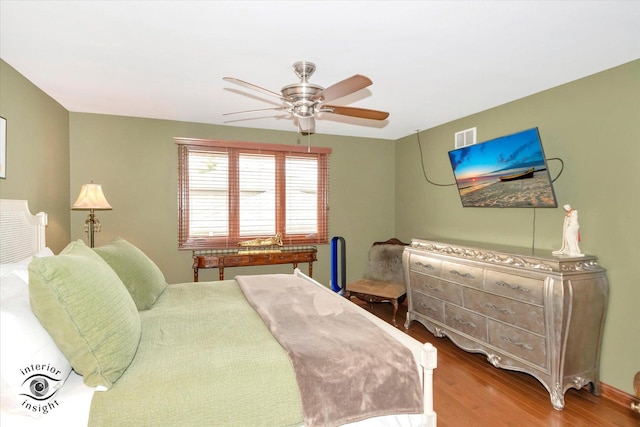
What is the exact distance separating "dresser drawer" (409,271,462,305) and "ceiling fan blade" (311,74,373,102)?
2235 mm

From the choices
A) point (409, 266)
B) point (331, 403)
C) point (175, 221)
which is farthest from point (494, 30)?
point (175, 221)

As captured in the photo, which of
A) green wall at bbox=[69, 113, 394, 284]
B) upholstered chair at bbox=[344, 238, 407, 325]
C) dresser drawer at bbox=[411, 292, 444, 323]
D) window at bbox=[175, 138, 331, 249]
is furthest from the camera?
window at bbox=[175, 138, 331, 249]

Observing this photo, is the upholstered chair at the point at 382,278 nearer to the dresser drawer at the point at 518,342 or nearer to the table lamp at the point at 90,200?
the dresser drawer at the point at 518,342

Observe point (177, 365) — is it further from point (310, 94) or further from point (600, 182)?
point (600, 182)

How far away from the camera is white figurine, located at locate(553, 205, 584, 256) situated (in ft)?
8.74

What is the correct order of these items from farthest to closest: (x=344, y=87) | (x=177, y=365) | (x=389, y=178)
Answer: (x=389, y=178), (x=344, y=87), (x=177, y=365)

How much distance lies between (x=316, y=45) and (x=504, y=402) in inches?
114

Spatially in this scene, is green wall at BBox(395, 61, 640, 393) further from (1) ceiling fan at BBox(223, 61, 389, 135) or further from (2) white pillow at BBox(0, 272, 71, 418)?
(2) white pillow at BBox(0, 272, 71, 418)

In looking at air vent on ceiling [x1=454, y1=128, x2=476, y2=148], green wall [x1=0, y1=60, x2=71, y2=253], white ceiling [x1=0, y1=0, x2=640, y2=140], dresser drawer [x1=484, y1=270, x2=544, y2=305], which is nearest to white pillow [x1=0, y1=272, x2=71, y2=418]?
white ceiling [x1=0, y1=0, x2=640, y2=140]

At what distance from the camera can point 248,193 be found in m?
4.63

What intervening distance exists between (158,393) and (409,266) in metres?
3.18

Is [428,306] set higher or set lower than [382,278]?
lower

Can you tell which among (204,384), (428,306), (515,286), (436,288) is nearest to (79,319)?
(204,384)

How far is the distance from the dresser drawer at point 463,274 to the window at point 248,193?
2.00 meters
